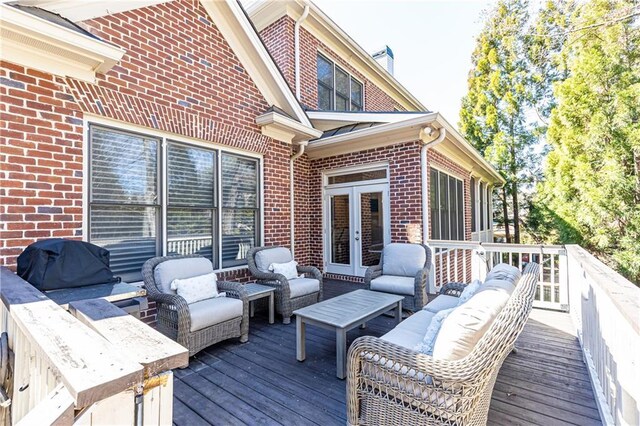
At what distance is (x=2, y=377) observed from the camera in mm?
1894

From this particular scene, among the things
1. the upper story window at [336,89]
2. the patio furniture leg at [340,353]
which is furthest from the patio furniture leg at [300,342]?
the upper story window at [336,89]

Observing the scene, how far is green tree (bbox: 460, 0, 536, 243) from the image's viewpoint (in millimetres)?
12664

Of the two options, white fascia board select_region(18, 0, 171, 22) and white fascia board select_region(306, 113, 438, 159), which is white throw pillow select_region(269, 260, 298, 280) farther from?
white fascia board select_region(18, 0, 171, 22)

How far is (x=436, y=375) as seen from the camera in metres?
1.60

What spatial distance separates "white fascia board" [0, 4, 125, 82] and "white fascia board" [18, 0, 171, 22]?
0.42 m

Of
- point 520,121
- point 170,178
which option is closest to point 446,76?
point 520,121

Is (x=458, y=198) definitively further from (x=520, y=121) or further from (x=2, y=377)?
(x=2, y=377)

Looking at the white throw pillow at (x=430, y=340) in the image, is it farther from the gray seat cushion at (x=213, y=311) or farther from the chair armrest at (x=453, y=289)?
the gray seat cushion at (x=213, y=311)

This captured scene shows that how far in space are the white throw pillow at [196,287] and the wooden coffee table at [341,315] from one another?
1.20m

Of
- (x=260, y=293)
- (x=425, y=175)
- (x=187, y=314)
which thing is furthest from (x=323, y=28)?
(x=187, y=314)

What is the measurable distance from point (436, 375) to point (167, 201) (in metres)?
3.78

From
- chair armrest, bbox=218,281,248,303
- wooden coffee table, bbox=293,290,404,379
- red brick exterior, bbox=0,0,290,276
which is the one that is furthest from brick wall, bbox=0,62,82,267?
wooden coffee table, bbox=293,290,404,379

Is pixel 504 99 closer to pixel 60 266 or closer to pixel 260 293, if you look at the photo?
pixel 260 293

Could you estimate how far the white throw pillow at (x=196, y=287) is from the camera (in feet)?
11.3
